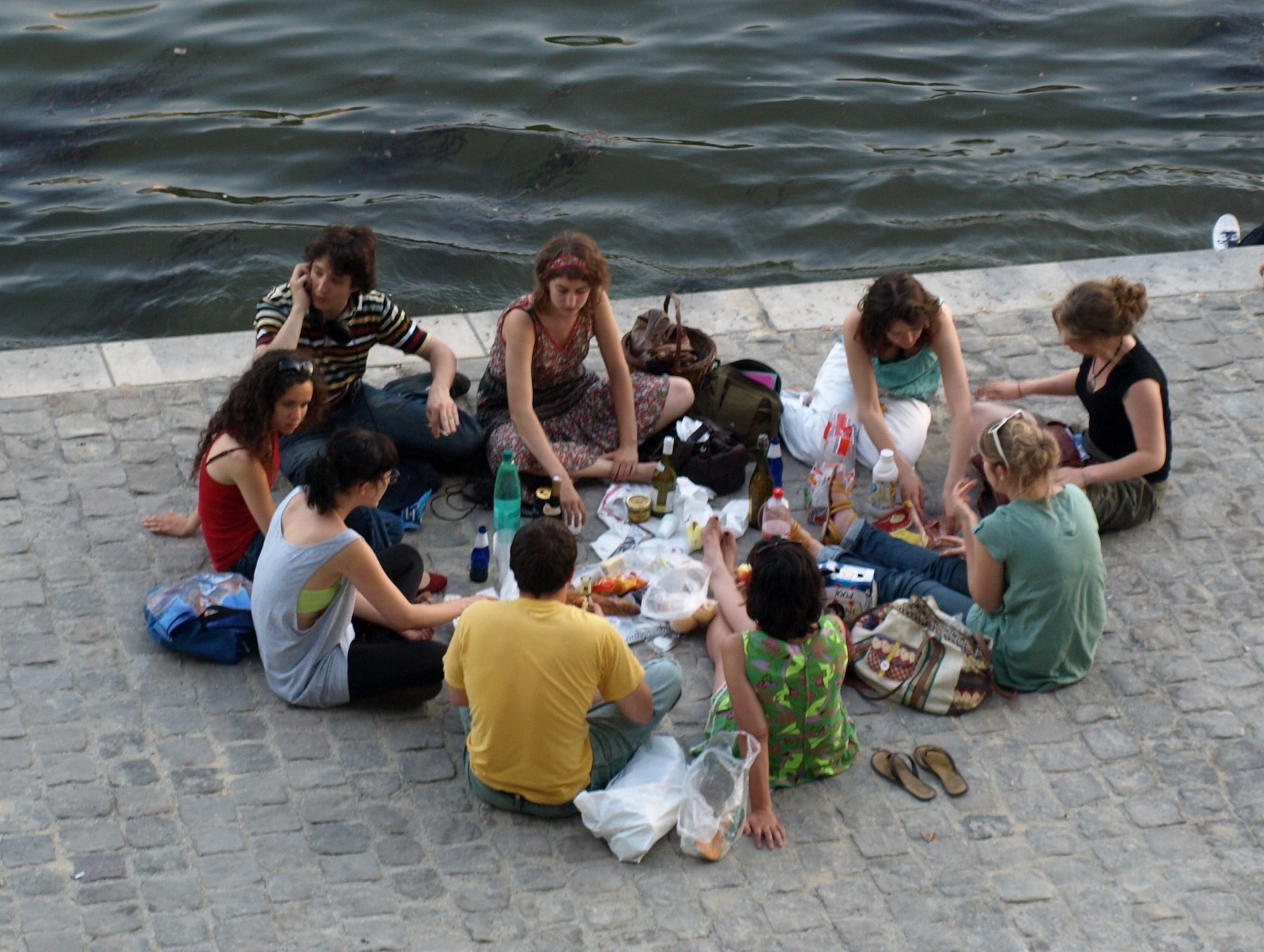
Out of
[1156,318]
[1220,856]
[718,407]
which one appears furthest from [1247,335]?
[1220,856]

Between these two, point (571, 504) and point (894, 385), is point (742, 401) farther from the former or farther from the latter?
point (571, 504)

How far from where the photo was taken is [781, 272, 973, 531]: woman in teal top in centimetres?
685

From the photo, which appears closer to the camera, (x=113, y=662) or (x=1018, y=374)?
(x=113, y=662)

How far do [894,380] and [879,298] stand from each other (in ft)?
2.26

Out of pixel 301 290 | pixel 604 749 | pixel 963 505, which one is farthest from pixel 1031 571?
pixel 301 290

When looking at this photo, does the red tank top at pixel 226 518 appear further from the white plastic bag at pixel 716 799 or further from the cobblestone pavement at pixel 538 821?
the white plastic bag at pixel 716 799

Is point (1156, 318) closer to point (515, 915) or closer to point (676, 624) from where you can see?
point (676, 624)

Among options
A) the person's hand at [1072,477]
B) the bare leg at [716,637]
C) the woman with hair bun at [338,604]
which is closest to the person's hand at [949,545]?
the person's hand at [1072,477]

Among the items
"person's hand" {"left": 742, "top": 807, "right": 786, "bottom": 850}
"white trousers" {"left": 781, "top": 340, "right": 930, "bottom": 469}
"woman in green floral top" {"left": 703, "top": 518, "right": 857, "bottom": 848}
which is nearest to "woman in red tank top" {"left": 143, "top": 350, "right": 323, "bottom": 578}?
"woman in green floral top" {"left": 703, "top": 518, "right": 857, "bottom": 848}

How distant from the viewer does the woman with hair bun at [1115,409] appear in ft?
21.4

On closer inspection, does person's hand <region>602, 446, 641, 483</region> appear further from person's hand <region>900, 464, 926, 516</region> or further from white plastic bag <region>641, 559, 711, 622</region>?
person's hand <region>900, 464, 926, 516</region>

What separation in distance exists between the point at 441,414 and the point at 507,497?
1.98 feet

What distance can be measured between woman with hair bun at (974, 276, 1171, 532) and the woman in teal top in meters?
0.56

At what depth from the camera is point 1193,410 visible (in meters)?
7.85
